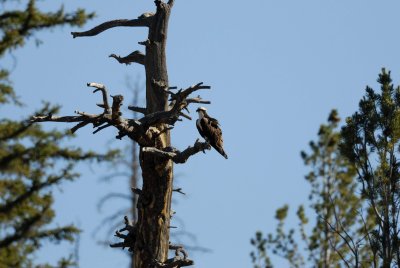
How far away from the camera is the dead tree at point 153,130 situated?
12.9 meters

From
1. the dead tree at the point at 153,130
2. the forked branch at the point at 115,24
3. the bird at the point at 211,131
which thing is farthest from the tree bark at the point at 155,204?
the forked branch at the point at 115,24

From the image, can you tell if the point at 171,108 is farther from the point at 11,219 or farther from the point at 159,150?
the point at 11,219

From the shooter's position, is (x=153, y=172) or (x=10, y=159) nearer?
(x=153, y=172)

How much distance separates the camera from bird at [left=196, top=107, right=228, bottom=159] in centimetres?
1423

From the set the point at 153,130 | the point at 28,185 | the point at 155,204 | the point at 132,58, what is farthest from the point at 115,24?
the point at 28,185

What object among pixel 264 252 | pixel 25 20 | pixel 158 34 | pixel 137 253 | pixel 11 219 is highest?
pixel 25 20

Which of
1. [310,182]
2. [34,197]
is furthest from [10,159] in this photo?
[310,182]

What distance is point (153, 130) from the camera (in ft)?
45.1

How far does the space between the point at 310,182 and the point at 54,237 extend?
7753mm

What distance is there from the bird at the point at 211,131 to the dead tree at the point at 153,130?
0.60 meters

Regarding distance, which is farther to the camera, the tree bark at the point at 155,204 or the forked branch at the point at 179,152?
the tree bark at the point at 155,204

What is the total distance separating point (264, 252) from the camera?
950 inches

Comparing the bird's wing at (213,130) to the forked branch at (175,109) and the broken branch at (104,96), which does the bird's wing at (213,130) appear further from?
the broken branch at (104,96)

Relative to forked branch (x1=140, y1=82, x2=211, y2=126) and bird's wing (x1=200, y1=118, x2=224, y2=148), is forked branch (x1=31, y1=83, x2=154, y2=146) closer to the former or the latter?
forked branch (x1=140, y1=82, x2=211, y2=126)
